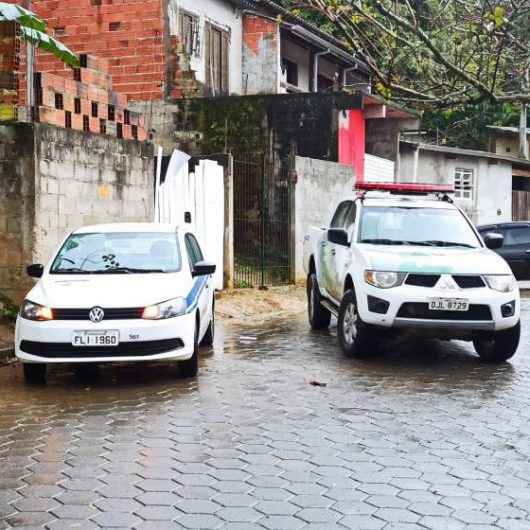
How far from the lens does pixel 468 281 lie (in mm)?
9406

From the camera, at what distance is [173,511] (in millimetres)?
4754

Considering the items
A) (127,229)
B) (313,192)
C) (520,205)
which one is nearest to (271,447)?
(127,229)

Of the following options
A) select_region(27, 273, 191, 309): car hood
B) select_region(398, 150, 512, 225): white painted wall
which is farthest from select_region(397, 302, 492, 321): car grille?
select_region(398, 150, 512, 225): white painted wall

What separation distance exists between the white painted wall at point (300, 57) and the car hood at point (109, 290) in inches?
745

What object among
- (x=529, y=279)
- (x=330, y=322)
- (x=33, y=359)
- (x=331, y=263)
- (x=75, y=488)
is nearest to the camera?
(x=75, y=488)

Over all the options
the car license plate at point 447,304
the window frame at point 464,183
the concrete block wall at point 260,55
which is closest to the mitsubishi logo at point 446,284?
the car license plate at point 447,304

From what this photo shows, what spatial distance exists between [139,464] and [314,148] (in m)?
17.0

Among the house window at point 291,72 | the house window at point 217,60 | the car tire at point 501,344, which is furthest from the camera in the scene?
the house window at point 291,72

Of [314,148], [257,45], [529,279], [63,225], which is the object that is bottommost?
[529,279]

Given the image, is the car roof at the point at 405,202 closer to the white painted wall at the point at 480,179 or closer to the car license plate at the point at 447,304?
the car license plate at the point at 447,304

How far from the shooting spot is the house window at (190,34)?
21.8 m

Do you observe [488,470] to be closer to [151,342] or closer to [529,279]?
[151,342]

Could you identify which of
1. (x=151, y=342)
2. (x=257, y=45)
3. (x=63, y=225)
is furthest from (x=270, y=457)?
(x=257, y=45)

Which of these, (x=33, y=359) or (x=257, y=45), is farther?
(x=257, y=45)
